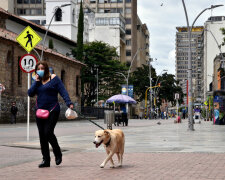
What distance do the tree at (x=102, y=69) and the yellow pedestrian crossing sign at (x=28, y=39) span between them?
2191 inches

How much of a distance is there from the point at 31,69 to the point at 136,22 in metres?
124

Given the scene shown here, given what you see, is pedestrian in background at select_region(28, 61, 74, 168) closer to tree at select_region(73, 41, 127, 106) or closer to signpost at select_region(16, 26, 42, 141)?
signpost at select_region(16, 26, 42, 141)

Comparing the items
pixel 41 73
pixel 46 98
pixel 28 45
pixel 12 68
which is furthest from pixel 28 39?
pixel 12 68

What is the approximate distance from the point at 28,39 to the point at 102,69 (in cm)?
5763

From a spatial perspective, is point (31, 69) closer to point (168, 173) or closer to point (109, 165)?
point (109, 165)

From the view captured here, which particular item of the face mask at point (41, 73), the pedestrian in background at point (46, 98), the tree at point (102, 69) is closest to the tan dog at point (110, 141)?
the pedestrian in background at point (46, 98)

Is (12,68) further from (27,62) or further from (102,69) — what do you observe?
(27,62)

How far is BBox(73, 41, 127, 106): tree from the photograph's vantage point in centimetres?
7194

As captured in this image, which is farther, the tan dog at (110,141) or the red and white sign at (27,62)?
the red and white sign at (27,62)

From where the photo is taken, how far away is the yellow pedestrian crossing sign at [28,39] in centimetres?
1509

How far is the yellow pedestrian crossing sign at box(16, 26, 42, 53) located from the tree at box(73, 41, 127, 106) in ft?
183

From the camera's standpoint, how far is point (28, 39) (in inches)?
599

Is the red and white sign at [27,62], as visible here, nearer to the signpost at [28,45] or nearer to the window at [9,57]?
the signpost at [28,45]

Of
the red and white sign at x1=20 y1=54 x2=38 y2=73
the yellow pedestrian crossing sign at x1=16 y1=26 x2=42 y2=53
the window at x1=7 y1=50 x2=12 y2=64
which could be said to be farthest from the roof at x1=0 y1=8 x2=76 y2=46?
the red and white sign at x1=20 y1=54 x2=38 y2=73
